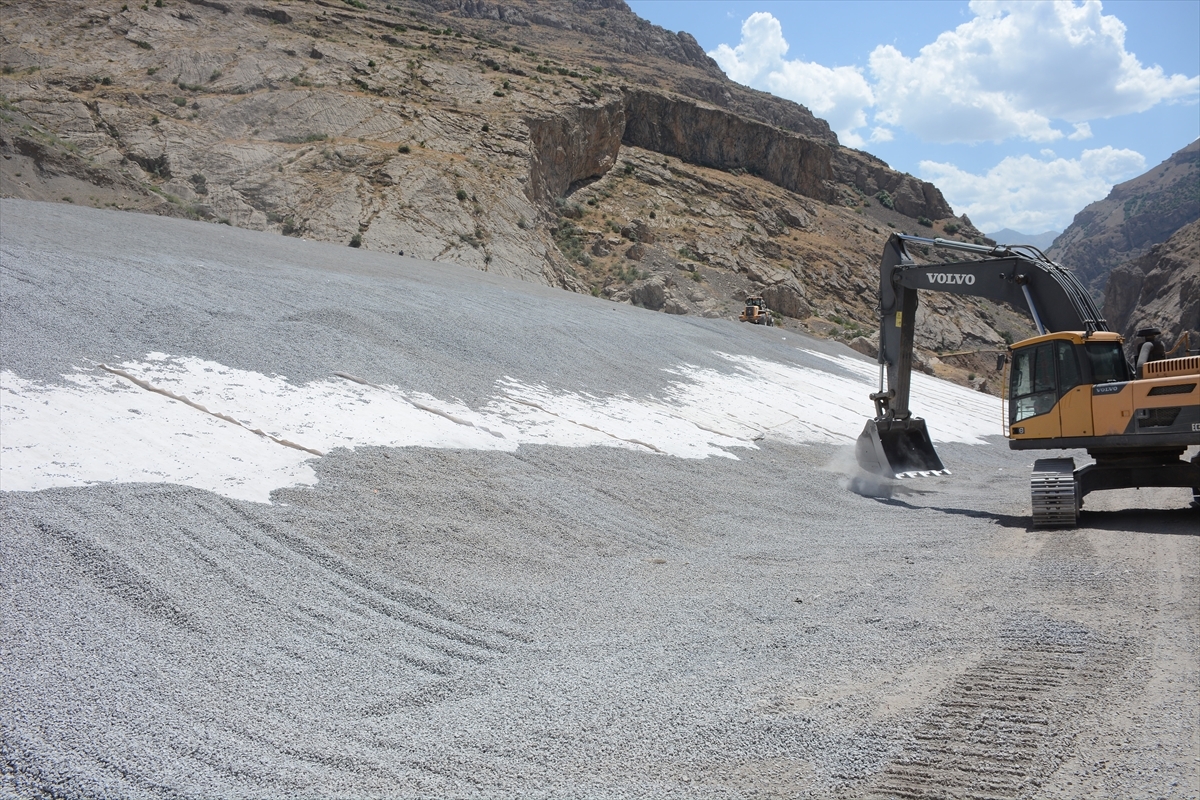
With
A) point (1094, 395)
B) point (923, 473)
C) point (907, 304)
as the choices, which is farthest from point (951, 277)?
point (923, 473)

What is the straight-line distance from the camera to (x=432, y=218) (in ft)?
112

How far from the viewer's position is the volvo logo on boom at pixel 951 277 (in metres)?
12.5

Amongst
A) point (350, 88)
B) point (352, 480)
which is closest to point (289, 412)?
point (352, 480)

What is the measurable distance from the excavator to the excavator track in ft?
0.04

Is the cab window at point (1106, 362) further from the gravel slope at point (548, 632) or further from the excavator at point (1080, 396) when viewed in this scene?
the gravel slope at point (548, 632)

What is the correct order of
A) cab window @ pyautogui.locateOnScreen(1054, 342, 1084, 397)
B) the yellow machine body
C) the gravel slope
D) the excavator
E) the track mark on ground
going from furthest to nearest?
cab window @ pyautogui.locateOnScreen(1054, 342, 1084, 397)
the excavator
the yellow machine body
the gravel slope
the track mark on ground

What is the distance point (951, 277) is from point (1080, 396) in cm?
321

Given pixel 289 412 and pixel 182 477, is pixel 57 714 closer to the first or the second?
pixel 182 477

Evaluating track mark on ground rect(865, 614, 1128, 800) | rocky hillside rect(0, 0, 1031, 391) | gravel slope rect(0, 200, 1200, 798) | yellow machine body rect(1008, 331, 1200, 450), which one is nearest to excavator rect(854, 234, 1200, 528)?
yellow machine body rect(1008, 331, 1200, 450)

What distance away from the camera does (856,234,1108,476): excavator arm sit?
11922 mm

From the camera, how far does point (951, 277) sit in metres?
12.8

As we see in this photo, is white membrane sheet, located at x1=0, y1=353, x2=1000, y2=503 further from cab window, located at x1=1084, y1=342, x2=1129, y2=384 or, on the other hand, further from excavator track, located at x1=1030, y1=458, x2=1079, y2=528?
cab window, located at x1=1084, y1=342, x2=1129, y2=384

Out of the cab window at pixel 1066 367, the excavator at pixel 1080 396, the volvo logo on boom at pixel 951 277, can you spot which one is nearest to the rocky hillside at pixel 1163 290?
the volvo logo on boom at pixel 951 277

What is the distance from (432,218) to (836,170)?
214 ft
